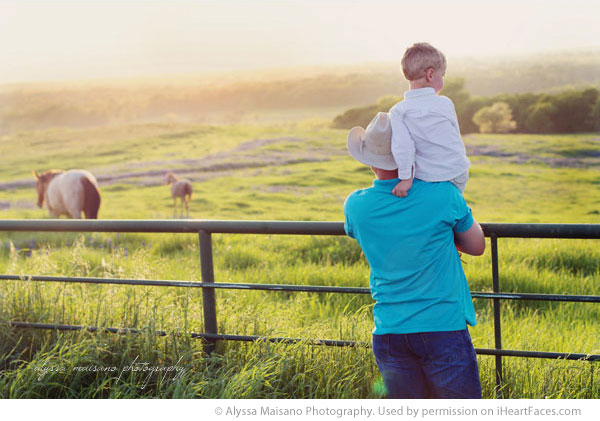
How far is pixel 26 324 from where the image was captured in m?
3.25

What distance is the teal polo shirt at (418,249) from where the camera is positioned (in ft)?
6.08

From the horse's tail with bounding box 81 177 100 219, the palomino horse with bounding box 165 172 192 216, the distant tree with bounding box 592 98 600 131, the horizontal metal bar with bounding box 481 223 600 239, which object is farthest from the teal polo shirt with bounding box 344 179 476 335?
the distant tree with bounding box 592 98 600 131

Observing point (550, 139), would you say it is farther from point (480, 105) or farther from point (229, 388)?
point (229, 388)

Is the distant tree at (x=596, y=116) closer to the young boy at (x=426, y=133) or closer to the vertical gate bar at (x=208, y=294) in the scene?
the vertical gate bar at (x=208, y=294)

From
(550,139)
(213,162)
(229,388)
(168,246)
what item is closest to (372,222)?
(229,388)

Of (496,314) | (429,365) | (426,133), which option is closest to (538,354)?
(496,314)

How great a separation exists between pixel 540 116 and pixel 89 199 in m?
16.7

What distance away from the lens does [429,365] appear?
192 centimetres

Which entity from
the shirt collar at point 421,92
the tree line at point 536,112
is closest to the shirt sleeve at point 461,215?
the shirt collar at point 421,92

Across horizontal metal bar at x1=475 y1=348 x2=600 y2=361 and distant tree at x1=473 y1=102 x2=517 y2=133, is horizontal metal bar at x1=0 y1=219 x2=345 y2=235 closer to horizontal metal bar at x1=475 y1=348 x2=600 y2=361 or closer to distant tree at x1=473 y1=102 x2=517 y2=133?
horizontal metal bar at x1=475 y1=348 x2=600 y2=361

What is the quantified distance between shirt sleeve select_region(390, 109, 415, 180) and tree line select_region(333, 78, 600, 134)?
65.2 feet

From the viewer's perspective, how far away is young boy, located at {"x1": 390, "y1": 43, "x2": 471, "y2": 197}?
184 cm

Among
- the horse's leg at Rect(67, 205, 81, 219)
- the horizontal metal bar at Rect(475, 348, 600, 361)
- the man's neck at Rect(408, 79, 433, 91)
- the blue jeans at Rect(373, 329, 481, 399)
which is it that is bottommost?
the horse's leg at Rect(67, 205, 81, 219)

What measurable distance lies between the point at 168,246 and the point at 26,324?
568 cm
